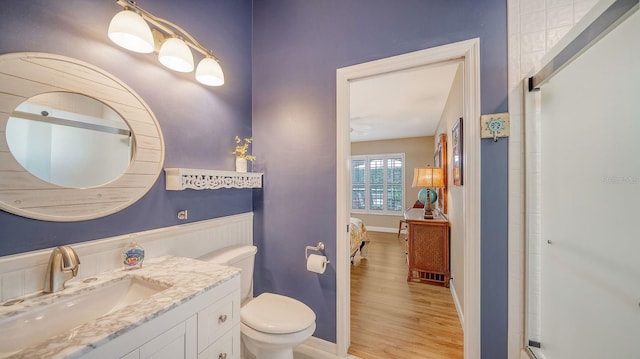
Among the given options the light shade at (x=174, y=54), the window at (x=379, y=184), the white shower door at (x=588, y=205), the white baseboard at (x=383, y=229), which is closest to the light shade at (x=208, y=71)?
the light shade at (x=174, y=54)

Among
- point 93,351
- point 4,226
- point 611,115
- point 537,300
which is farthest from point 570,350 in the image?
point 4,226

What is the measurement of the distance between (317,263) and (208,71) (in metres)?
1.46

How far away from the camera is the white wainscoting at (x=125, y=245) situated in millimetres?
838

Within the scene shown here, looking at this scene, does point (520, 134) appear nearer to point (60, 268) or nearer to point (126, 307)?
point (126, 307)

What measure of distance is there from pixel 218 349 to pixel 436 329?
1864mm

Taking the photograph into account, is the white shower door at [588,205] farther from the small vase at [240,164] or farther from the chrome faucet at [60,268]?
the chrome faucet at [60,268]

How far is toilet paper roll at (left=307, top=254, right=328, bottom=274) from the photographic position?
1.59 meters

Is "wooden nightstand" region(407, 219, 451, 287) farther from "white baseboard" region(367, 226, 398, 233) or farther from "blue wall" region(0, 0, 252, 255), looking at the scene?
"white baseboard" region(367, 226, 398, 233)

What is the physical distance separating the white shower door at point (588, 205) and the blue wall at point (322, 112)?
15 centimetres

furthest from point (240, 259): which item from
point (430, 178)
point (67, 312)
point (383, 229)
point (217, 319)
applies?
point (383, 229)

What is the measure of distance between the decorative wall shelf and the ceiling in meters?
1.13

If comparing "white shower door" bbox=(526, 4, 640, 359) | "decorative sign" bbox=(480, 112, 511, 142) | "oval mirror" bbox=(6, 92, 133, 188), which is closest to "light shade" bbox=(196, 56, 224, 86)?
"oval mirror" bbox=(6, 92, 133, 188)

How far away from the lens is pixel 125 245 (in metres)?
1.15

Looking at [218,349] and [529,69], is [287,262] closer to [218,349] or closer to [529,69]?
[218,349]
